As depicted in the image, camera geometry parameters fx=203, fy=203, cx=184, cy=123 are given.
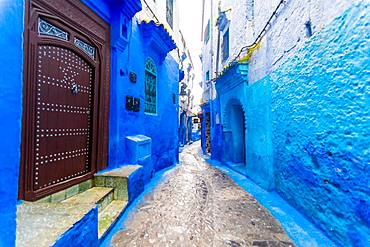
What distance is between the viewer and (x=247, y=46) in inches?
261

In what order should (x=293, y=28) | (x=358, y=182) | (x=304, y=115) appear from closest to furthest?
(x=358, y=182)
(x=304, y=115)
(x=293, y=28)

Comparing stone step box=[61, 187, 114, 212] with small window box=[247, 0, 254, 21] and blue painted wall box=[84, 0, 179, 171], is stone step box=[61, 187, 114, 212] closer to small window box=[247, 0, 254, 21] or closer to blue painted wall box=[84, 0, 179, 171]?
blue painted wall box=[84, 0, 179, 171]

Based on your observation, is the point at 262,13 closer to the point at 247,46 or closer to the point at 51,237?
the point at 247,46

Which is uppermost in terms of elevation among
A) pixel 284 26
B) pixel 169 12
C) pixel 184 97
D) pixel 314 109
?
pixel 169 12

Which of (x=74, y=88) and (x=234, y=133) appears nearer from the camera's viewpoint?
(x=74, y=88)

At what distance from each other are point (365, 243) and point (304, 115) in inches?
75.9

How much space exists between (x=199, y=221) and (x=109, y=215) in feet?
4.71

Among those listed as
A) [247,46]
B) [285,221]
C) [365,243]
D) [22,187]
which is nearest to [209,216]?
[285,221]

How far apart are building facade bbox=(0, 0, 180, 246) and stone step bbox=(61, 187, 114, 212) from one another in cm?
25

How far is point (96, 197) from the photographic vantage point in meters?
3.22

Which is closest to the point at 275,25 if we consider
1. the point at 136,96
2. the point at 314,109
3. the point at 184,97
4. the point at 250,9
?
the point at 314,109

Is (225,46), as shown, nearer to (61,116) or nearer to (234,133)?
(234,133)

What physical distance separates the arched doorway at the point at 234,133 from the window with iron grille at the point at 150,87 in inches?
134

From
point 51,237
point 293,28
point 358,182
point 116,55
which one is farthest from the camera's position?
point 116,55
